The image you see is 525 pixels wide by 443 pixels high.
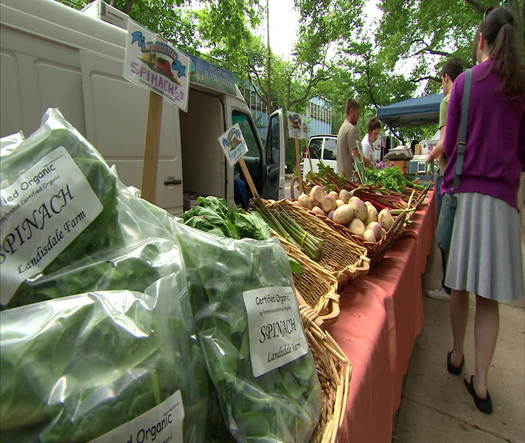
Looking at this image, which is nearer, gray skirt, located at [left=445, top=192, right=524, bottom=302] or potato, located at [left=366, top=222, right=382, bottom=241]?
gray skirt, located at [left=445, top=192, right=524, bottom=302]

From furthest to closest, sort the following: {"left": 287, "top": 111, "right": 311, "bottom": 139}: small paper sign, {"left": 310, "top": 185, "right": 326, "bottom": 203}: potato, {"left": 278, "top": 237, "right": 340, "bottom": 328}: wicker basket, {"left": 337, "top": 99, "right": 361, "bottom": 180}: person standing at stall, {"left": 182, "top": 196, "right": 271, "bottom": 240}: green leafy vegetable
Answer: {"left": 337, "top": 99, "right": 361, "bottom": 180}: person standing at stall → {"left": 287, "top": 111, "right": 311, "bottom": 139}: small paper sign → {"left": 310, "top": 185, "right": 326, "bottom": 203}: potato → {"left": 278, "top": 237, "right": 340, "bottom": 328}: wicker basket → {"left": 182, "top": 196, "right": 271, "bottom": 240}: green leafy vegetable

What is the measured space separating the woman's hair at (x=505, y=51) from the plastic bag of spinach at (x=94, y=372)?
1848mm

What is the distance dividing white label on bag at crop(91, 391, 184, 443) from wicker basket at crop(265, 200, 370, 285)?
1034 millimetres

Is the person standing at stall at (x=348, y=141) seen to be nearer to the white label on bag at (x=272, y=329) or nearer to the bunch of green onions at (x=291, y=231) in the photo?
the bunch of green onions at (x=291, y=231)

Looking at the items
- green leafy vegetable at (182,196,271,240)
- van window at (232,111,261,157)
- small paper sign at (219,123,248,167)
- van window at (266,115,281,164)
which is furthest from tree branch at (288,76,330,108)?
green leafy vegetable at (182,196,271,240)

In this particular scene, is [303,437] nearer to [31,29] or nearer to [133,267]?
[133,267]

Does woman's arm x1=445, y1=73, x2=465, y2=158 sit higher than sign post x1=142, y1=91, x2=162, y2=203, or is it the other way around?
woman's arm x1=445, y1=73, x2=465, y2=158

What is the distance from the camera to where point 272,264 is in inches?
30.1

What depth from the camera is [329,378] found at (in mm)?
829

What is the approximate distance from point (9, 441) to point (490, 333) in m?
2.11

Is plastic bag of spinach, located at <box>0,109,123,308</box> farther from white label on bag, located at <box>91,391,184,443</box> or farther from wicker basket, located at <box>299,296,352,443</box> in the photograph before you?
wicker basket, located at <box>299,296,352,443</box>

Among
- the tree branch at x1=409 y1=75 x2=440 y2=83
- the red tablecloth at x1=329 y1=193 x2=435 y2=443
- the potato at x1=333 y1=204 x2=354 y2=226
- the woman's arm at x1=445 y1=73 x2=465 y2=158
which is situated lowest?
the red tablecloth at x1=329 y1=193 x2=435 y2=443

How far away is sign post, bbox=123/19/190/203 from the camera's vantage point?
116 cm

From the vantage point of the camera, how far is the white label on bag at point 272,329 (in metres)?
0.61
